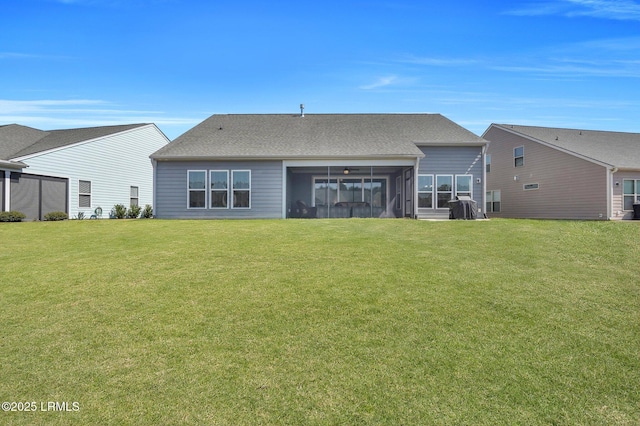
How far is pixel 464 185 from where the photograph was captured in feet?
53.6

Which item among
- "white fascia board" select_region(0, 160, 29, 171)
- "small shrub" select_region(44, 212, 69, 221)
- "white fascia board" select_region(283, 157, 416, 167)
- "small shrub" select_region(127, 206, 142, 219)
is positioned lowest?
"small shrub" select_region(44, 212, 69, 221)

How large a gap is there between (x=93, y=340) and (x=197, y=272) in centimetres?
219

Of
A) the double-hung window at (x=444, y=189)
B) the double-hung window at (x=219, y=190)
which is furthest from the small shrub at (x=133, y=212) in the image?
the double-hung window at (x=444, y=189)

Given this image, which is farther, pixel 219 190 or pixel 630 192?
pixel 630 192

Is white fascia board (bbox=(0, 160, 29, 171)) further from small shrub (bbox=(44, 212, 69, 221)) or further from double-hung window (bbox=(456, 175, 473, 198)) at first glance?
double-hung window (bbox=(456, 175, 473, 198))

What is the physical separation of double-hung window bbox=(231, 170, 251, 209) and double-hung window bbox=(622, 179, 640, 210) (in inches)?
768

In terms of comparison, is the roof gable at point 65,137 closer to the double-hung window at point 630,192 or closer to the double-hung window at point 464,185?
the double-hung window at point 464,185

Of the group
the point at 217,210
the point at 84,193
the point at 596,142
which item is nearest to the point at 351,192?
the point at 217,210

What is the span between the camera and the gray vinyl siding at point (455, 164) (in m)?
16.3

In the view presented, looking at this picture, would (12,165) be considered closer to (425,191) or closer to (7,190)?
(7,190)

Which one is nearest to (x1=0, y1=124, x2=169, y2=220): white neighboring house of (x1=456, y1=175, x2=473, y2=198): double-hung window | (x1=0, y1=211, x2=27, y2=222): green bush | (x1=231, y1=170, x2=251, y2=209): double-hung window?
(x1=0, y1=211, x2=27, y2=222): green bush

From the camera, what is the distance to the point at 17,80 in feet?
48.3

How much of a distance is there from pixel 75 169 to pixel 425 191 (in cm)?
1842

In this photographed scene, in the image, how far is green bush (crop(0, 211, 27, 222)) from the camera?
14.2 m
